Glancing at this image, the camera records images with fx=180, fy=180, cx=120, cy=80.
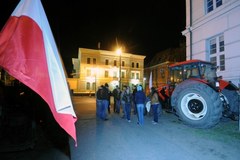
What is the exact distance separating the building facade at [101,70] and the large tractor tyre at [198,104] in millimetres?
32048

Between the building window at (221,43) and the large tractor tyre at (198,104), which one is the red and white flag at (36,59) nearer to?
the large tractor tyre at (198,104)

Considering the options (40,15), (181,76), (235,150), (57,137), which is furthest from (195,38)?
(40,15)

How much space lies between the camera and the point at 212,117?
6.59 m

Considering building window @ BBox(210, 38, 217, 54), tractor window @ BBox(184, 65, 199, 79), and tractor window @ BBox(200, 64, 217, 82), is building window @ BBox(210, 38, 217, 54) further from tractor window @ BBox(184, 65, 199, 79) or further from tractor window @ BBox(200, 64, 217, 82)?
tractor window @ BBox(184, 65, 199, 79)

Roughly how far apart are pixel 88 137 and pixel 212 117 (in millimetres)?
Result: 4518

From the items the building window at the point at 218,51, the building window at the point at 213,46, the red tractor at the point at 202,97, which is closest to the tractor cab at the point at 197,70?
the red tractor at the point at 202,97

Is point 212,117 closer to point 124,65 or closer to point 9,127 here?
point 9,127

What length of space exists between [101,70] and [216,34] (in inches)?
1362

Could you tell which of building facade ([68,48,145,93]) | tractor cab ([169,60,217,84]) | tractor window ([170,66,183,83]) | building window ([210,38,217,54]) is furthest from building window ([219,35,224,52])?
building facade ([68,48,145,93])

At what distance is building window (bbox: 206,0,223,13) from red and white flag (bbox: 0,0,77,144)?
33.5 feet

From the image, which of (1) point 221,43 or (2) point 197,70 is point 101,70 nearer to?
(1) point 221,43

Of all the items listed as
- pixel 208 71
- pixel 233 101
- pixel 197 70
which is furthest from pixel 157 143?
pixel 208 71

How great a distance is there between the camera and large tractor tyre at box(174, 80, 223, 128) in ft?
21.7

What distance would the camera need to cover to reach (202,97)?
23.0 ft
